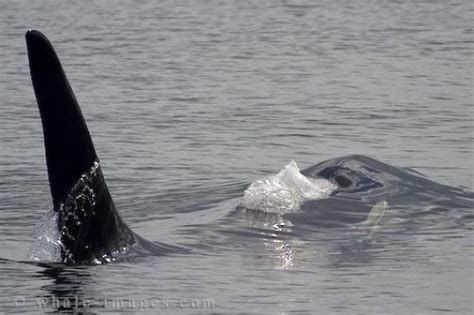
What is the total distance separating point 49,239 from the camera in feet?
37.1

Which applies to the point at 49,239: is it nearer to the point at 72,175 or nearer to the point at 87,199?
the point at 87,199

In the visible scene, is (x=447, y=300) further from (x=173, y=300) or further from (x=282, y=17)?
(x=282, y=17)

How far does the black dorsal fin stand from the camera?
417 inches

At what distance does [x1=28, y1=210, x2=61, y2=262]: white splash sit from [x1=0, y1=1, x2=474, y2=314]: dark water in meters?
0.16

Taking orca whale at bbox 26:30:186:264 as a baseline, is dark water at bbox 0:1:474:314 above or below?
below

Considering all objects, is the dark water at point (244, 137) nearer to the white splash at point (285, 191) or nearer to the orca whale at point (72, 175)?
the orca whale at point (72, 175)

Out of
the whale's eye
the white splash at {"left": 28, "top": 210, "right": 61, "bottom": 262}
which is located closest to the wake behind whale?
the white splash at {"left": 28, "top": 210, "right": 61, "bottom": 262}

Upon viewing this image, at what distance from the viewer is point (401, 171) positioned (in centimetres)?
1485

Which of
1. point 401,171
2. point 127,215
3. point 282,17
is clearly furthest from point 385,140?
point 282,17

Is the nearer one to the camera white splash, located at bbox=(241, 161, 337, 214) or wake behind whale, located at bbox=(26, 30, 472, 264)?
wake behind whale, located at bbox=(26, 30, 472, 264)

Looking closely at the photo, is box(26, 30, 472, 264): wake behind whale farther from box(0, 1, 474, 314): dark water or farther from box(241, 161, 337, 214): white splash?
box(0, 1, 474, 314): dark water

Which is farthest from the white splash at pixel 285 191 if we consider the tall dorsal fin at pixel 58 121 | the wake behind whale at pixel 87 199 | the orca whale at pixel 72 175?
the tall dorsal fin at pixel 58 121

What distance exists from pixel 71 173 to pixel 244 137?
7714 mm

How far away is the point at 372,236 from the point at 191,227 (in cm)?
162
